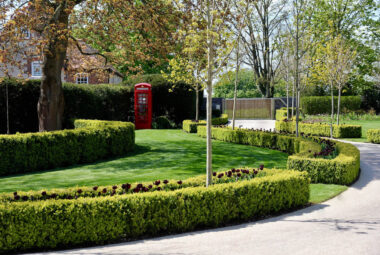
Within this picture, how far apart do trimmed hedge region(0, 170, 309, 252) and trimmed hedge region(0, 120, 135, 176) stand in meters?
5.77

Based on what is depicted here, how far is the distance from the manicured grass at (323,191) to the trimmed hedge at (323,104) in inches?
1061

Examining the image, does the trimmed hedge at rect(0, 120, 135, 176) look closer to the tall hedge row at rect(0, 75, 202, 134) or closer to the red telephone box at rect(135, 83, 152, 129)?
the tall hedge row at rect(0, 75, 202, 134)

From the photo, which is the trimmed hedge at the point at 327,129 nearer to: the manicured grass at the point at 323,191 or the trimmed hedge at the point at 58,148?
the trimmed hedge at the point at 58,148

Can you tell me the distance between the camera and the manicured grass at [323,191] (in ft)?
24.4

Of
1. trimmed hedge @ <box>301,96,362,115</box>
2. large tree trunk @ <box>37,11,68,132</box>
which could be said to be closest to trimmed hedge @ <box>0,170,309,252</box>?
large tree trunk @ <box>37,11,68,132</box>

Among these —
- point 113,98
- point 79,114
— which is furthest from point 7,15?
point 113,98

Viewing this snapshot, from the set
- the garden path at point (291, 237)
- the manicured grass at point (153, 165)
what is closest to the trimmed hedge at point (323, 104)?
the manicured grass at point (153, 165)

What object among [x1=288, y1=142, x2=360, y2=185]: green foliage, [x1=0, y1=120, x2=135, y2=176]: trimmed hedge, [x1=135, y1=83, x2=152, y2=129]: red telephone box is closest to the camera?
[x1=288, y1=142, x2=360, y2=185]: green foliage

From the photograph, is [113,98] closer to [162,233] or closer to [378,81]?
[162,233]

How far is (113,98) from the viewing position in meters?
21.8

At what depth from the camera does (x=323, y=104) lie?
3391 centimetres

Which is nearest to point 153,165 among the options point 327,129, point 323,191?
point 323,191

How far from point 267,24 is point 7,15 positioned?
87.9ft

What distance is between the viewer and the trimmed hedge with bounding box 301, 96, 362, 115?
1325 inches
